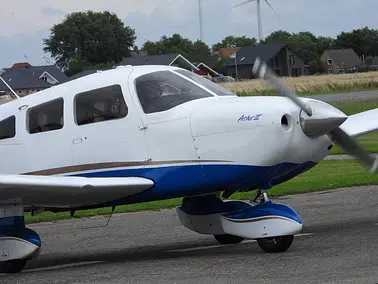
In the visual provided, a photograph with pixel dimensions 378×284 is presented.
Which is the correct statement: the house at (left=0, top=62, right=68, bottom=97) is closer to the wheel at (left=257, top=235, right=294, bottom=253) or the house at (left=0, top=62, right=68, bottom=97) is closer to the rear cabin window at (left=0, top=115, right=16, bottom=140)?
the rear cabin window at (left=0, top=115, right=16, bottom=140)

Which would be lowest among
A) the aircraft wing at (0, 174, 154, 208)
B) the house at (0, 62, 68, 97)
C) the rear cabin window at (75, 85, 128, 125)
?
the house at (0, 62, 68, 97)

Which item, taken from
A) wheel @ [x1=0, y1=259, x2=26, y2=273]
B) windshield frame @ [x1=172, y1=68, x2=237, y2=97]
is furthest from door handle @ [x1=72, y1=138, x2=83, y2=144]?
wheel @ [x1=0, y1=259, x2=26, y2=273]

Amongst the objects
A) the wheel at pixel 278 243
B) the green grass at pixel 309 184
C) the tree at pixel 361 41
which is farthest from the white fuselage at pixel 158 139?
the tree at pixel 361 41

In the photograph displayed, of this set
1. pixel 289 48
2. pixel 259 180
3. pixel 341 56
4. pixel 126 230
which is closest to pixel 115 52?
pixel 289 48

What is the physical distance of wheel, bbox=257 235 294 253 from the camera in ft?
33.4

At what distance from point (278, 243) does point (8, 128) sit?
4315 mm

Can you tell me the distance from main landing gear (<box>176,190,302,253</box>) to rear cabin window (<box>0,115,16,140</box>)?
2.66 metres

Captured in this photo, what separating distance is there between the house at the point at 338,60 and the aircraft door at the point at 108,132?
219 feet

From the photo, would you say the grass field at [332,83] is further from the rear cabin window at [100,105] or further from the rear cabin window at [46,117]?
the rear cabin window at [100,105]

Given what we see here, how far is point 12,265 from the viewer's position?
423 inches

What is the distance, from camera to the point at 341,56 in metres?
83.4

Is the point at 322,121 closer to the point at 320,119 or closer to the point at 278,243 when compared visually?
the point at 320,119

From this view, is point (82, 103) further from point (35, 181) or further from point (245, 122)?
point (245, 122)

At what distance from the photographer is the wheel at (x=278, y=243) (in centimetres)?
1017
